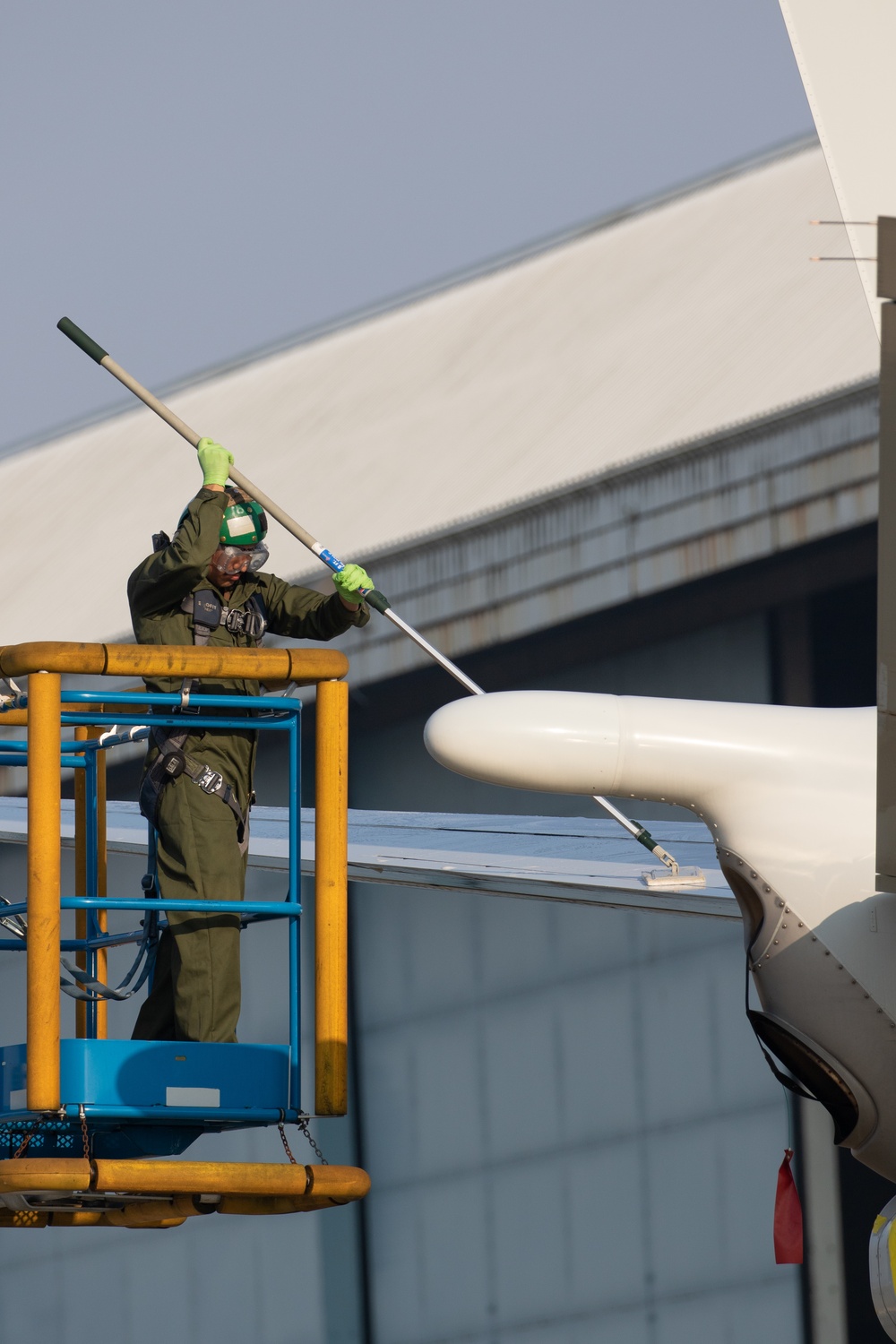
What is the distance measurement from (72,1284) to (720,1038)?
9245 millimetres

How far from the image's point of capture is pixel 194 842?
1014 centimetres

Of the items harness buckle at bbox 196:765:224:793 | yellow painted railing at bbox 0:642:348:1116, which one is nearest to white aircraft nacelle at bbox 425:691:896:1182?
yellow painted railing at bbox 0:642:348:1116

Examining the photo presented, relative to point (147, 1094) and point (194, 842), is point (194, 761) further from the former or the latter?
point (147, 1094)

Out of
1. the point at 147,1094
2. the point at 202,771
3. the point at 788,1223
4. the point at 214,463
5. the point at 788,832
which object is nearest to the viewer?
the point at 147,1094

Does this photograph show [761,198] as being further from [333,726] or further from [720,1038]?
[333,726]

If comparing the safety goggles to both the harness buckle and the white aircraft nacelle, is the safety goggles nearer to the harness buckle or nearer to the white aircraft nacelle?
the harness buckle

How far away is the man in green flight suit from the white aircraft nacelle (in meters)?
1.25

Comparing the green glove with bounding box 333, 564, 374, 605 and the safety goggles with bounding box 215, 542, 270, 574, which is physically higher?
the safety goggles with bounding box 215, 542, 270, 574

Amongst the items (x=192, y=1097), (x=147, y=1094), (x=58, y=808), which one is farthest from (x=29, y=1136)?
(x=58, y=808)

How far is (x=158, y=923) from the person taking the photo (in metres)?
10.3

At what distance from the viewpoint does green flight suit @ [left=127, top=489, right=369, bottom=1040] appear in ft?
32.9

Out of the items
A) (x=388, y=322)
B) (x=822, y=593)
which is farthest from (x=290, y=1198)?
(x=388, y=322)

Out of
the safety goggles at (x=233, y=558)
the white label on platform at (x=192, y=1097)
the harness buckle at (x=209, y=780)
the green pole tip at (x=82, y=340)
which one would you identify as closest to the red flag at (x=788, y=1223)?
the white label on platform at (x=192, y=1097)

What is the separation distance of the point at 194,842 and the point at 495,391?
71.9ft
